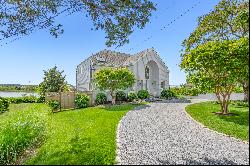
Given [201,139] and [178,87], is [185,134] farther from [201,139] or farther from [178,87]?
[178,87]

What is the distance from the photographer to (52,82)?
52.8 meters

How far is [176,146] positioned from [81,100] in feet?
72.2

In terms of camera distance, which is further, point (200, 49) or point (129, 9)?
point (200, 49)

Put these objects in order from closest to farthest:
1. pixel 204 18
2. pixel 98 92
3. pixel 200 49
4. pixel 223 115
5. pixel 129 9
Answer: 1. pixel 129 9
2. pixel 200 49
3. pixel 223 115
4. pixel 204 18
5. pixel 98 92

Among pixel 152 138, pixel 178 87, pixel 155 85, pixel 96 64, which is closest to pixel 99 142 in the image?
pixel 152 138

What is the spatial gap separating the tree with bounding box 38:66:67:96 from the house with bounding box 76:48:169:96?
4.45 metres

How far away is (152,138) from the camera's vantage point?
14.8 metres

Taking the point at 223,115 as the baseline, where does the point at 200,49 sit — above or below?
above

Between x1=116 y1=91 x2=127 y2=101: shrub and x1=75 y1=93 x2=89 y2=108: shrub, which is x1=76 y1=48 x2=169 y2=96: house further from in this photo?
x1=75 y1=93 x2=89 y2=108: shrub

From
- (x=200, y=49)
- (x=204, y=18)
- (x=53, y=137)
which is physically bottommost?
(x=53, y=137)

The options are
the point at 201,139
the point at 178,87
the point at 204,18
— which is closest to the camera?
the point at 201,139

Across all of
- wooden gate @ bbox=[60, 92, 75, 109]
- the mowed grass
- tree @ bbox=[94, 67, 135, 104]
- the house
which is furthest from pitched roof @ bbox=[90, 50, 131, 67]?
the mowed grass

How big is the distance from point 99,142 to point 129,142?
1.35 m

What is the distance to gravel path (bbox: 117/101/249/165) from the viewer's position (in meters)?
10.8
